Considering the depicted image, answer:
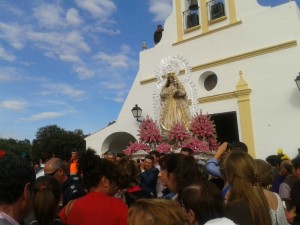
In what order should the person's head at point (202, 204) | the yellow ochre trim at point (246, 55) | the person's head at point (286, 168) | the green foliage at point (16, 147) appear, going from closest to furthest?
the person's head at point (202, 204) < the green foliage at point (16, 147) < the person's head at point (286, 168) < the yellow ochre trim at point (246, 55)

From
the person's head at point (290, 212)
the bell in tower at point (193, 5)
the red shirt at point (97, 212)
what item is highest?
the bell in tower at point (193, 5)

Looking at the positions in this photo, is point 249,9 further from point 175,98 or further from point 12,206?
point 12,206

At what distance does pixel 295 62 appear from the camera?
10883mm

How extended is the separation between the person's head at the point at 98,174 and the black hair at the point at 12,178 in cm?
117

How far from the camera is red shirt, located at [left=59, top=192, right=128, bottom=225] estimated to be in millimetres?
2535

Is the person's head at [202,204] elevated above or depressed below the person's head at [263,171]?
below

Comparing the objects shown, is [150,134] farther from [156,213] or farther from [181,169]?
[156,213]

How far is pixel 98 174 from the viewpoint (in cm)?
288

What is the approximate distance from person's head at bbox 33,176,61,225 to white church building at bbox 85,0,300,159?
978 cm

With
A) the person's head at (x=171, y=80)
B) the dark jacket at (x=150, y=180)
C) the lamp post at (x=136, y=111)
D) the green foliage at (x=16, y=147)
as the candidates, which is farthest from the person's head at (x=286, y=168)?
the lamp post at (x=136, y=111)

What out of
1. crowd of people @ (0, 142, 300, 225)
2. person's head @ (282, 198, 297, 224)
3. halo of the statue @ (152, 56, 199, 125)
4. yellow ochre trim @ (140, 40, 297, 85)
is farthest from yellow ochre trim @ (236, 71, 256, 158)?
crowd of people @ (0, 142, 300, 225)

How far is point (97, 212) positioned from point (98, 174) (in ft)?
1.34

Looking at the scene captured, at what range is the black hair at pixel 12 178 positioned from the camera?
5.33 ft

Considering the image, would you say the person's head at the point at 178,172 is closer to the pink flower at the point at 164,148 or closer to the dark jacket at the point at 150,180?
the dark jacket at the point at 150,180
